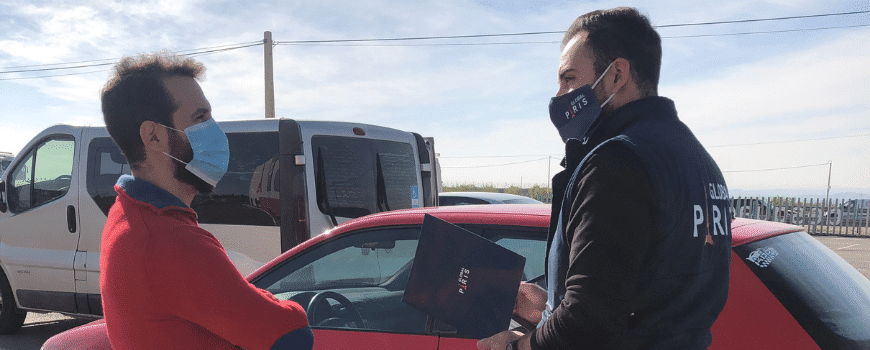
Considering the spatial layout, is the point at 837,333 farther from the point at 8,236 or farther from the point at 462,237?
the point at 8,236

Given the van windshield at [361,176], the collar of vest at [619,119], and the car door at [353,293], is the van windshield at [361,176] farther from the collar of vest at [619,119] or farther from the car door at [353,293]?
the collar of vest at [619,119]

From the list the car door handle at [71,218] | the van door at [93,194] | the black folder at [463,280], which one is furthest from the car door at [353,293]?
the car door handle at [71,218]

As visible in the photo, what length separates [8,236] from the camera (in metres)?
6.14

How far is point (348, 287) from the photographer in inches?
123

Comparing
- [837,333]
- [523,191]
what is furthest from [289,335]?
[523,191]

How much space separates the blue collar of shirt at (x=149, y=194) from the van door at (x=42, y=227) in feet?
17.1

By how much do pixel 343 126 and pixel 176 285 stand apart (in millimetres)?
4394

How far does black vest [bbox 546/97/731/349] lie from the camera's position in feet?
4.07

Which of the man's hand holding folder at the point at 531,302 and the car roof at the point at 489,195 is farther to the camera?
the car roof at the point at 489,195

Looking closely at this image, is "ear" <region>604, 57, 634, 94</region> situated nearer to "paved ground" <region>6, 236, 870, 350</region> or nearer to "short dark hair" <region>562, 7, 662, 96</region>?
"short dark hair" <region>562, 7, 662, 96</region>

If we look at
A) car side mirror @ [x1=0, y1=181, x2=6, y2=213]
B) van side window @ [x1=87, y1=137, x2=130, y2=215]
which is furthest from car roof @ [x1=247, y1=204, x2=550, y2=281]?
car side mirror @ [x1=0, y1=181, x2=6, y2=213]

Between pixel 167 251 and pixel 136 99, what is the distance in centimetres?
39

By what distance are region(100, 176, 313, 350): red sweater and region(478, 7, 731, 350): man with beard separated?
59 centimetres

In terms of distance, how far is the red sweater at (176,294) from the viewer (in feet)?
3.69
